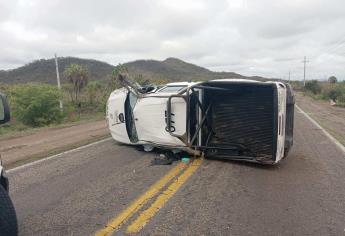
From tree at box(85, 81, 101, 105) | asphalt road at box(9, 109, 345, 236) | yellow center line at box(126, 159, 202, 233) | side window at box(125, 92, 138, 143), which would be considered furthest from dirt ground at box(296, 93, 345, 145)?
tree at box(85, 81, 101, 105)

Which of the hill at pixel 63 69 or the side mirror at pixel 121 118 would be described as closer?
the side mirror at pixel 121 118

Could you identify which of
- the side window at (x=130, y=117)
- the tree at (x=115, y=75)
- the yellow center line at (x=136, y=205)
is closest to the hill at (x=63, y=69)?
the tree at (x=115, y=75)

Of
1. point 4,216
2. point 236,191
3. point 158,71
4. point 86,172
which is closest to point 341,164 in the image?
point 236,191

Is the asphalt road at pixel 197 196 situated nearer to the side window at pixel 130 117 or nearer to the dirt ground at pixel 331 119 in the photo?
the side window at pixel 130 117

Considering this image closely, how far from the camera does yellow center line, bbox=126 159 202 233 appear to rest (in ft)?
12.9

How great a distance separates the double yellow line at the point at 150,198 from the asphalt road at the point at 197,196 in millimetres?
88

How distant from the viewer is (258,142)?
6.98 meters

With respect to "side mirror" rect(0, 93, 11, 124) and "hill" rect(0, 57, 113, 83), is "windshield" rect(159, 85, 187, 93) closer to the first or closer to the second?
"side mirror" rect(0, 93, 11, 124)

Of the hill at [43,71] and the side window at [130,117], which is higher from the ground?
the hill at [43,71]

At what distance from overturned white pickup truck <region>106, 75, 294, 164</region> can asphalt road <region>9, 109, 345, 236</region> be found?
391mm

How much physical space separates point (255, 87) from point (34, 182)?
14.5ft

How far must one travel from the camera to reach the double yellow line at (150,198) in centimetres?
394

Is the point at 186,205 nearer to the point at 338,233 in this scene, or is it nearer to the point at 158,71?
the point at 338,233

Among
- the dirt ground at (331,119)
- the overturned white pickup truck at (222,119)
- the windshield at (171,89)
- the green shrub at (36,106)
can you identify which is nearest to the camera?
the overturned white pickup truck at (222,119)
